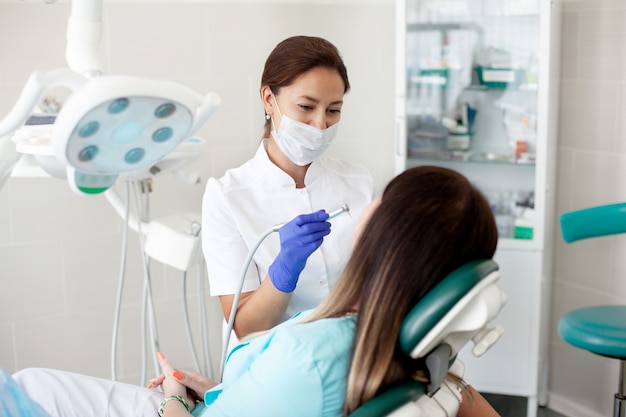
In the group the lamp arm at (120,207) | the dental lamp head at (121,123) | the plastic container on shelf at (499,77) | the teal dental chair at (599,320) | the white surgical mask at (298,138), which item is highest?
the plastic container on shelf at (499,77)

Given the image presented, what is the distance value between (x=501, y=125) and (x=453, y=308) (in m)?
2.00

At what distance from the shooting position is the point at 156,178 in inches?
112

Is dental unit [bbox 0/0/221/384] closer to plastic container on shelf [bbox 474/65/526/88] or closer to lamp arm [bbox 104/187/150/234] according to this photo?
lamp arm [bbox 104/187/150/234]

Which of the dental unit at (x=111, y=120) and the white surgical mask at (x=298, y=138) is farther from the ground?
the dental unit at (x=111, y=120)

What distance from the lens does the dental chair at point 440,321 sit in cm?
115

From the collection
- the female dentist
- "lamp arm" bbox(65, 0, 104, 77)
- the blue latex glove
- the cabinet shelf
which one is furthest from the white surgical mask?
the cabinet shelf

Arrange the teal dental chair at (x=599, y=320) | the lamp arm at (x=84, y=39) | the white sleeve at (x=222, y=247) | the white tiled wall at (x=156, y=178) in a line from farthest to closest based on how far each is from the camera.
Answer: the white tiled wall at (x=156, y=178)
the teal dental chair at (x=599, y=320)
the white sleeve at (x=222, y=247)
the lamp arm at (x=84, y=39)

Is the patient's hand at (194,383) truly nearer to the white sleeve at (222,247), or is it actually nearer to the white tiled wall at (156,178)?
the white sleeve at (222,247)

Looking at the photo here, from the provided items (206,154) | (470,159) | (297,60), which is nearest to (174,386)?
(297,60)

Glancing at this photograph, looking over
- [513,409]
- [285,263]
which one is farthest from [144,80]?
[513,409]

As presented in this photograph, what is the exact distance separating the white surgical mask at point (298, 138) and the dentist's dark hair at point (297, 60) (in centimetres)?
8

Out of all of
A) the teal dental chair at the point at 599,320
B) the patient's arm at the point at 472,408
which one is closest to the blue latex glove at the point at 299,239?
the patient's arm at the point at 472,408

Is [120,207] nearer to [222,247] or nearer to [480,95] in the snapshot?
[222,247]

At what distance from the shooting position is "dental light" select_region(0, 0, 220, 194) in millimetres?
1126
